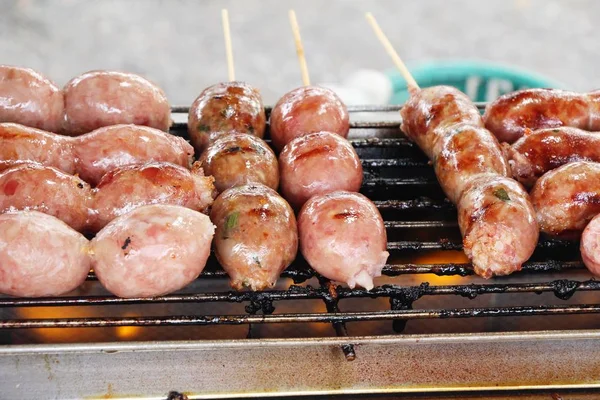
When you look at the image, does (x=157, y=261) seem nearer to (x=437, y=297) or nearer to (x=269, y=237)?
(x=269, y=237)

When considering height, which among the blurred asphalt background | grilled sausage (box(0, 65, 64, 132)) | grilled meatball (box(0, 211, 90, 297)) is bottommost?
grilled meatball (box(0, 211, 90, 297))

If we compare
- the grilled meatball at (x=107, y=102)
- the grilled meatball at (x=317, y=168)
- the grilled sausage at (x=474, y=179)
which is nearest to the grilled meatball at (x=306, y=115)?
the grilled meatball at (x=317, y=168)

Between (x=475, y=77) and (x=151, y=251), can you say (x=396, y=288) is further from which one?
(x=475, y=77)

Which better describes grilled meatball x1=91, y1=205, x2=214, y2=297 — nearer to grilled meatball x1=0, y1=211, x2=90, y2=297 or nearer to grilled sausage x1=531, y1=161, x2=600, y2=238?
grilled meatball x1=0, y1=211, x2=90, y2=297

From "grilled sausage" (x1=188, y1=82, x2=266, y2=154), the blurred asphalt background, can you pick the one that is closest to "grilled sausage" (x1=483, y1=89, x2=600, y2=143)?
"grilled sausage" (x1=188, y1=82, x2=266, y2=154)

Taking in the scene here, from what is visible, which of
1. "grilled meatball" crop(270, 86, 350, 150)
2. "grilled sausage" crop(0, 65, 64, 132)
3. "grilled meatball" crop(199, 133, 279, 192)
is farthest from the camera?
"grilled meatball" crop(270, 86, 350, 150)
